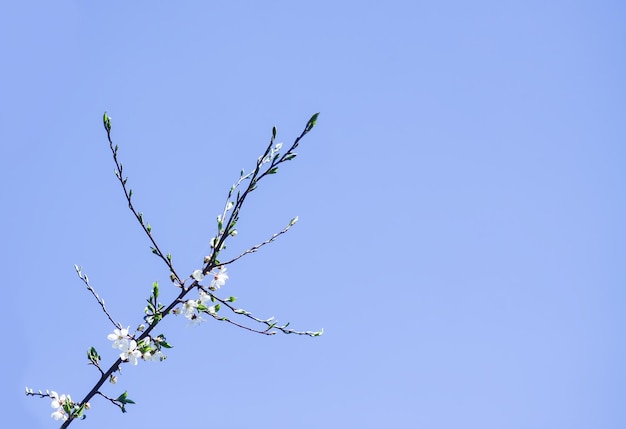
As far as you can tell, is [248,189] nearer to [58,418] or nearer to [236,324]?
[236,324]

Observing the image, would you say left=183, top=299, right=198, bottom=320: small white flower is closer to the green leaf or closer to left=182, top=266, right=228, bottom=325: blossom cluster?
left=182, top=266, right=228, bottom=325: blossom cluster

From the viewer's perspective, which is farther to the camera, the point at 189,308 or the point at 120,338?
the point at 189,308

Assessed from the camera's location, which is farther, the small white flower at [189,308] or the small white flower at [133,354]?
the small white flower at [189,308]

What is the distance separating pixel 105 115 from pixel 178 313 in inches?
73.9

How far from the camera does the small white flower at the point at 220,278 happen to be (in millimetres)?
4957

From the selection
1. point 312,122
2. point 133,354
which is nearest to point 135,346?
point 133,354

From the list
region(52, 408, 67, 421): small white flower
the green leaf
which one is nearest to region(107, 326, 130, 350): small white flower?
region(52, 408, 67, 421): small white flower

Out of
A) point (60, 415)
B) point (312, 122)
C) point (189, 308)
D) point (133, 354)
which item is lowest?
point (60, 415)

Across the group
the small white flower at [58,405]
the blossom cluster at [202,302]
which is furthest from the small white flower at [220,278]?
the small white flower at [58,405]

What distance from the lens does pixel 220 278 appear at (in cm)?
496

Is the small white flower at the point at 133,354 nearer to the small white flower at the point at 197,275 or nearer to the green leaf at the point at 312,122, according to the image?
the small white flower at the point at 197,275

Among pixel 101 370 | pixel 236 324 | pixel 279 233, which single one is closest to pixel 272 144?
pixel 279 233

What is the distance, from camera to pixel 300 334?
471 cm

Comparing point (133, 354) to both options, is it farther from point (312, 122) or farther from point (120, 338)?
point (312, 122)
